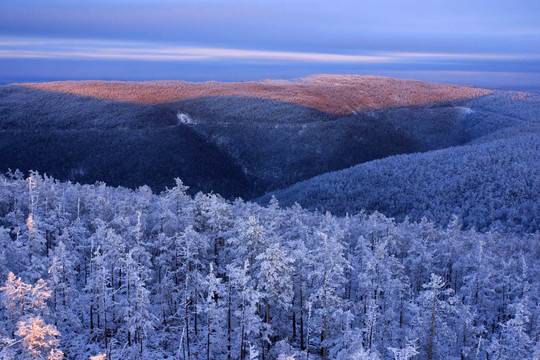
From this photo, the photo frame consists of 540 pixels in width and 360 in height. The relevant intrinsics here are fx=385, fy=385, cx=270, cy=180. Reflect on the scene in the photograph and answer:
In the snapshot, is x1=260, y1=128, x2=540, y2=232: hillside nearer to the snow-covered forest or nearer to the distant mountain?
the distant mountain

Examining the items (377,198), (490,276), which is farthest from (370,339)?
(377,198)

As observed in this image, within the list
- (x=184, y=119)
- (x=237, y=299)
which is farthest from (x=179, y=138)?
(x=237, y=299)

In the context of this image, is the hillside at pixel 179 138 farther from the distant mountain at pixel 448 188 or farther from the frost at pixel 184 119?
the distant mountain at pixel 448 188

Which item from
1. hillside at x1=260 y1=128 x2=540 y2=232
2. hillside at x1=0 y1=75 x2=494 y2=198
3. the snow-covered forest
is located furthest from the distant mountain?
the snow-covered forest

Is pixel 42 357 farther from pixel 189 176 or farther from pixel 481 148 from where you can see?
pixel 481 148

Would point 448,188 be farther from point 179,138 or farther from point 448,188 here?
point 179,138
